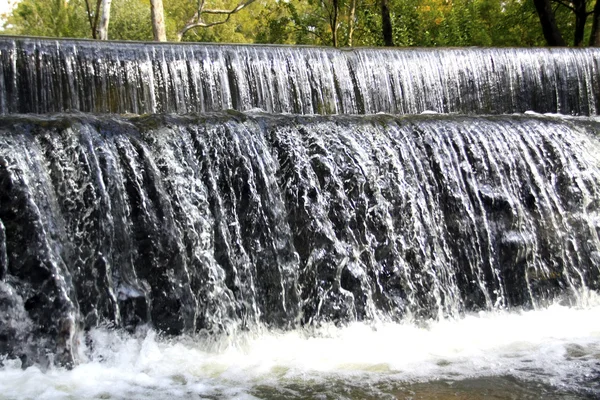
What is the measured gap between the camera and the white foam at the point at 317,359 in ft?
13.0

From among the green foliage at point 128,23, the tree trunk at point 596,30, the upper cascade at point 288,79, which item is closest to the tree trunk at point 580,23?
the tree trunk at point 596,30

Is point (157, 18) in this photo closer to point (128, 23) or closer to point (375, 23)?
point (375, 23)

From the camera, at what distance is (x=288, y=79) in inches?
340

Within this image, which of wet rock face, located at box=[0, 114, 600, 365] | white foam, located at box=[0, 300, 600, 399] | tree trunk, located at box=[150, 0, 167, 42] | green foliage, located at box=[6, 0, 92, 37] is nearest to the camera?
white foam, located at box=[0, 300, 600, 399]

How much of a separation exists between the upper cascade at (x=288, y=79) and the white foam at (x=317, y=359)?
3666 millimetres

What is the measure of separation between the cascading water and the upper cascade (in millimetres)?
77

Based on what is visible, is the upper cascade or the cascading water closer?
the cascading water

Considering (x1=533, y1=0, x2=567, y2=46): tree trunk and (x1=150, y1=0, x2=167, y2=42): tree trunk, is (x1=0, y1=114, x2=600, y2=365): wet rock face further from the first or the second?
(x1=150, y1=0, x2=167, y2=42): tree trunk

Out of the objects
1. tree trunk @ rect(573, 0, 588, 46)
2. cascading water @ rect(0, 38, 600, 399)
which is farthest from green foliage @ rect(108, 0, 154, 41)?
cascading water @ rect(0, 38, 600, 399)

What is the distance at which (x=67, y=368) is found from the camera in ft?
13.9

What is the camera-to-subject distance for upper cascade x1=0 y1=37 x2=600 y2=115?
745 cm

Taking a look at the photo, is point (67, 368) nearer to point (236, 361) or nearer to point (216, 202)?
point (236, 361)

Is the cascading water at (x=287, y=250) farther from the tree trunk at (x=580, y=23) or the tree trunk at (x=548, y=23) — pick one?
the tree trunk at (x=580, y=23)

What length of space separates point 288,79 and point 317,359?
15.5 feet
